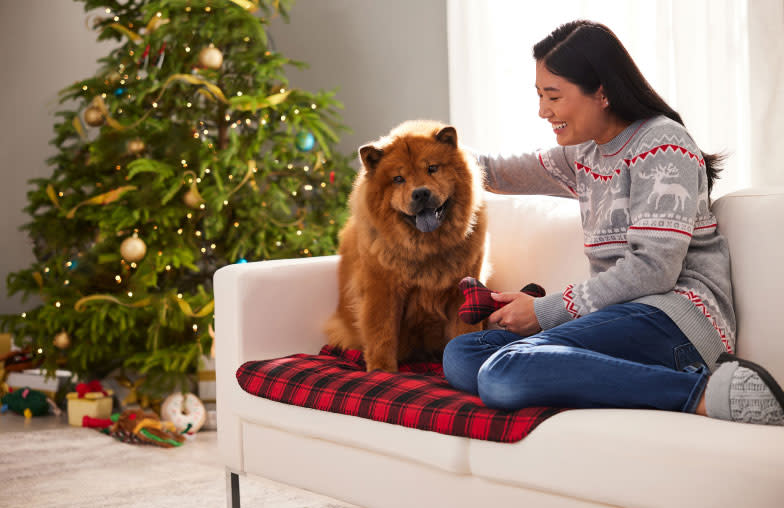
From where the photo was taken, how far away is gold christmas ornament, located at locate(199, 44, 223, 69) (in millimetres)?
3281

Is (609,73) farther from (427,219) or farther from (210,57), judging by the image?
(210,57)

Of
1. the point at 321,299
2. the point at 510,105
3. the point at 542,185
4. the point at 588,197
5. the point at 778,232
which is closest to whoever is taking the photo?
the point at 778,232

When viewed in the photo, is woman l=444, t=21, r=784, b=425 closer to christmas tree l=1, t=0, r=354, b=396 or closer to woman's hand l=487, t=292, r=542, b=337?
woman's hand l=487, t=292, r=542, b=337

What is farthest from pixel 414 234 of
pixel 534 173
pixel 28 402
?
pixel 28 402

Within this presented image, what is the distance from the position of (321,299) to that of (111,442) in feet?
4.14

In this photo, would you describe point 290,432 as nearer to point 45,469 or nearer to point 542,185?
point 542,185

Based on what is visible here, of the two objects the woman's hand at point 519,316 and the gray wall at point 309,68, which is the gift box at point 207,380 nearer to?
the gray wall at point 309,68

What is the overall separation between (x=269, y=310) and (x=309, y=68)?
234 cm

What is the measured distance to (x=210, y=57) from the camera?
3.28 m

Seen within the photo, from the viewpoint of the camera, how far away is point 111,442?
305 cm

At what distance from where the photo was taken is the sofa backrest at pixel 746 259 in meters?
1.63

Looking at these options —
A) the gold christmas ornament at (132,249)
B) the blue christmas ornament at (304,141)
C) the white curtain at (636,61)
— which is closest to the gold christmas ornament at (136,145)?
the gold christmas ornament at (132,249)

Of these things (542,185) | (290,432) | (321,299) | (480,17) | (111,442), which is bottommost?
(111,442)

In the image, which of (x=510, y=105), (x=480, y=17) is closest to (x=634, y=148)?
(x=510, y=105)
